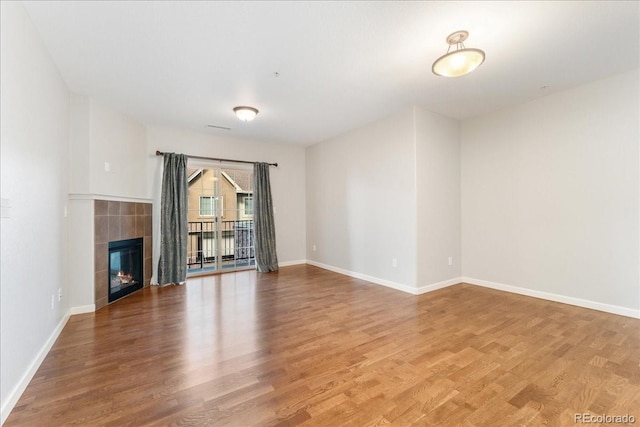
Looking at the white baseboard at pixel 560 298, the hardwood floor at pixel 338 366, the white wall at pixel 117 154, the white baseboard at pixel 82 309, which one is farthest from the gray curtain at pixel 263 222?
the white baseboard at pixel 560 298

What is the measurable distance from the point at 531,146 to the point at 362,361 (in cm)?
367

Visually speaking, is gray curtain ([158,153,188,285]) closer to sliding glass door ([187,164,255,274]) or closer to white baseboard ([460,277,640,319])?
sliding glass door ([187,164,255,274])

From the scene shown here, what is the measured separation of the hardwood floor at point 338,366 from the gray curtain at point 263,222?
202 cm

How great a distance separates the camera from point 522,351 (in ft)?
7.54

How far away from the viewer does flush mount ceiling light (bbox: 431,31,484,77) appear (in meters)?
2.22

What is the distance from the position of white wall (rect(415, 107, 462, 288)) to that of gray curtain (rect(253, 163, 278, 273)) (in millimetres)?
2993

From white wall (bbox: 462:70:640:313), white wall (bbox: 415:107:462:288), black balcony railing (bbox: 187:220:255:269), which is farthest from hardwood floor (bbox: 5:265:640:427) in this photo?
black balcony railing (bbox: 187:220:255:269)

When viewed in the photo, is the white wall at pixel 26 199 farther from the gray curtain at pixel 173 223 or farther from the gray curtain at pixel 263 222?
the gray curtain at pixel 263 222

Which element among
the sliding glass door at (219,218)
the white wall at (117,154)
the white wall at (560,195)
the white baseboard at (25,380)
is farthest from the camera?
the sliding glass door at (219,218)

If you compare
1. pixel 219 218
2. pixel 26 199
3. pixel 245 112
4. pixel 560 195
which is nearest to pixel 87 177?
pixel 26 199

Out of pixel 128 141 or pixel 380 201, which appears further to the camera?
pixel 380 201

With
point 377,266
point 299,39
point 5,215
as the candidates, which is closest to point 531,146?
point 377,266

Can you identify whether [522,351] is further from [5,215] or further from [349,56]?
[5,215]

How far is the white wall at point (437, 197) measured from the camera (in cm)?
400
